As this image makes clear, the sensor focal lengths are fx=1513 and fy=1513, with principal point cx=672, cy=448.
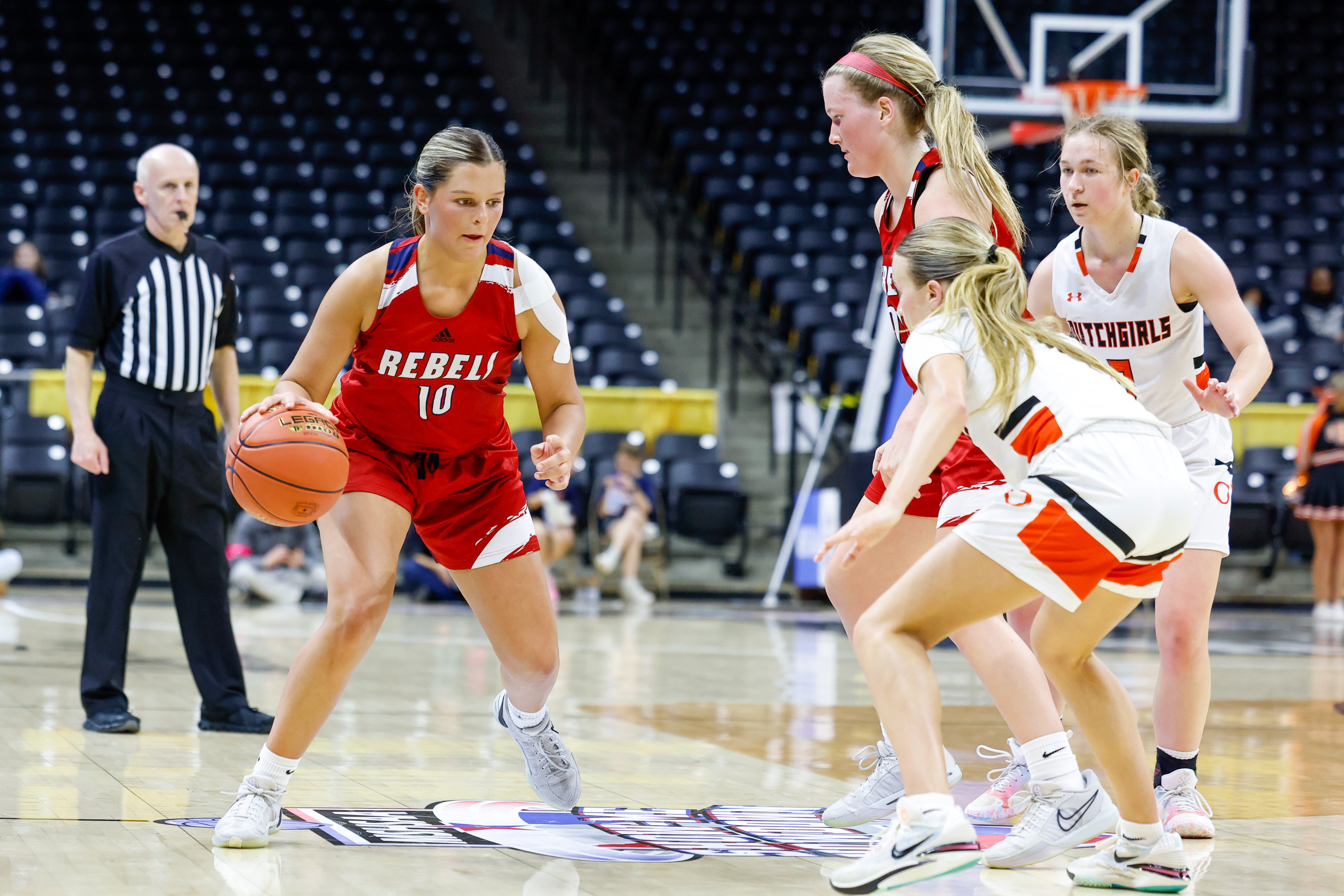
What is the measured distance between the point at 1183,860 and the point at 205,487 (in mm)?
3631

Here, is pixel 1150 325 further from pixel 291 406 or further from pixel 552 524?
pixel 552 524

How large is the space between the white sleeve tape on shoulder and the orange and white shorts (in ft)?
4.16

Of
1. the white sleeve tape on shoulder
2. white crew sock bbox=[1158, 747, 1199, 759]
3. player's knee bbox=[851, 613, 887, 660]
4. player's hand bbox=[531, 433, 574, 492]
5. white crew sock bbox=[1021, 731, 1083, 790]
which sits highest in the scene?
the white sleeve tape on shoulder

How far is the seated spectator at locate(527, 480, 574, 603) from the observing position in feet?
38.2

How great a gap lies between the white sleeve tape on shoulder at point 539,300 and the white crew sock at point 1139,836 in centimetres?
172

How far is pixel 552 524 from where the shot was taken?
463 inches

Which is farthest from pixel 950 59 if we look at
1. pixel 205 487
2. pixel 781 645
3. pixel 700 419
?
pixel 205 487

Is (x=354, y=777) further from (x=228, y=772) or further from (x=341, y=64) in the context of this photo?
(x=341, y=64)

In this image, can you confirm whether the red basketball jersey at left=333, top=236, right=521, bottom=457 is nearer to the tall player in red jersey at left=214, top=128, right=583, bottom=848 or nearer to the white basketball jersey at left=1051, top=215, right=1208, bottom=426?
the tall player in red jersey at left=214, top=128, right=583, bottom=848

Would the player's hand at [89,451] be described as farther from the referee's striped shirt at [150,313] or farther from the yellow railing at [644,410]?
the yellow railing at [644,410]

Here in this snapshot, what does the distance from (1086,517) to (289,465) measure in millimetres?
1756

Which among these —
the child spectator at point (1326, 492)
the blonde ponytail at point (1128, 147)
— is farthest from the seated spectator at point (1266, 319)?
the blonde ponytail at point (1128, 147)

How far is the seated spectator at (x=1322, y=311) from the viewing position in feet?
49.0

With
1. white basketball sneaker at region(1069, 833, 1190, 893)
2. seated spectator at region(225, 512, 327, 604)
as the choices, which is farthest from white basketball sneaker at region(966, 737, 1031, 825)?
seated spectator at region(225, 512, 327, 604)
